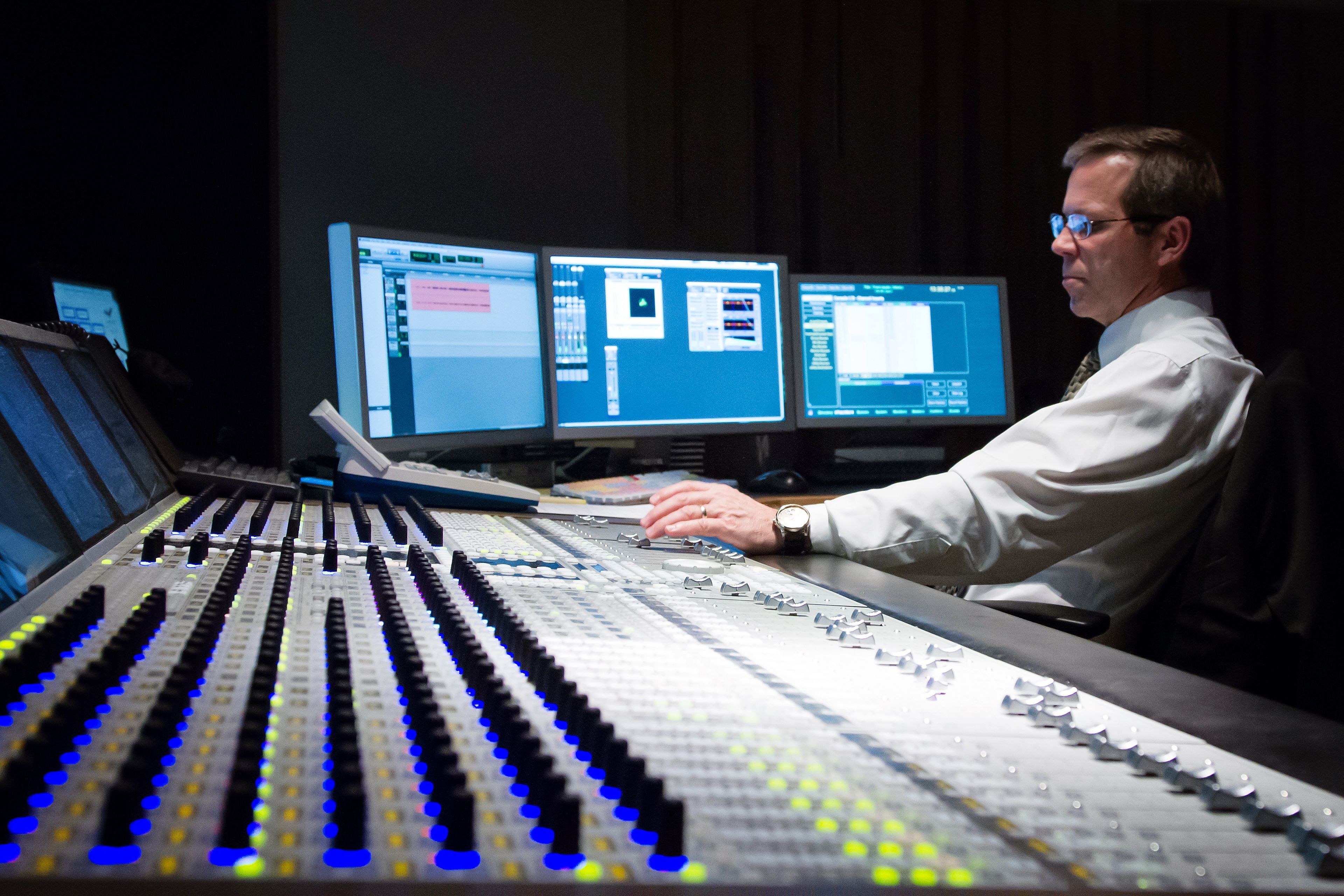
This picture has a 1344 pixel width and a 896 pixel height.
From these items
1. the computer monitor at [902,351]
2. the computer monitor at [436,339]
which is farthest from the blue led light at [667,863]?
the computer monitor at [902,351]

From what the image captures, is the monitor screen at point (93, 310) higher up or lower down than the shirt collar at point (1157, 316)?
higher up

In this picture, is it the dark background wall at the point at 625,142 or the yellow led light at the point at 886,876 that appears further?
the dark background wall at the point at 625,142

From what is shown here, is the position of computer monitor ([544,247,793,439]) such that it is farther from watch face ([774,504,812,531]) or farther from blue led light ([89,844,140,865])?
blue led light ([89,844,140,865])

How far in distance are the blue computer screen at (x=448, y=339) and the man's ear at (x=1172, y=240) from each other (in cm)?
134

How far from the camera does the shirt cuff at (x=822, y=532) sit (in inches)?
53.2

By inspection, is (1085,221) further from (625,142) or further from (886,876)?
(886,876)

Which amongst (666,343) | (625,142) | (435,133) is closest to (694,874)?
(666,343)

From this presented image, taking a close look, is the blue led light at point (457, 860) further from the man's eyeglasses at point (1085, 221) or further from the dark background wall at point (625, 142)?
the man's eyeglasses at point (1085, 221)

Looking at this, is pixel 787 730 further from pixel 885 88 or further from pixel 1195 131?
pixel 1195 131

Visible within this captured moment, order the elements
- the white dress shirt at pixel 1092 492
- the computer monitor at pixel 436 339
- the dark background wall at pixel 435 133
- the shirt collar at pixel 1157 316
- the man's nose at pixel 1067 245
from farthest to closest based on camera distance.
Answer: the dark background wall at pixel 435 133 → the computer monitor at pixel 436 339 → the man's nose at pixel 1067 245 → the shirt collar at pixel 1157 316 → the white dress shirt at pixel 1092 492

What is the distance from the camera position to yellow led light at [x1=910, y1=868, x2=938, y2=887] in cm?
34

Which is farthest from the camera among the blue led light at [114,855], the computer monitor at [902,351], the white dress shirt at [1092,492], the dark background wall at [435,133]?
the computer monitor at [902,351]

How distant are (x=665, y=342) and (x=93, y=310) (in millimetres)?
1248

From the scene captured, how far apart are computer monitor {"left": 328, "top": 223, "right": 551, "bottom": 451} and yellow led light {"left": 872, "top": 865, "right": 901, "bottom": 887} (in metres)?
1.78
